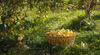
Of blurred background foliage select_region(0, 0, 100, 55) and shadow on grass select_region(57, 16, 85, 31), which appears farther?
shadow on grass select_region(57, 16, 85, 31)

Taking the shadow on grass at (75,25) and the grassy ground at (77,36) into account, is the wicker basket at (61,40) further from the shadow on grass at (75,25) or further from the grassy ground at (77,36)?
the shadow on grass at (75,25)

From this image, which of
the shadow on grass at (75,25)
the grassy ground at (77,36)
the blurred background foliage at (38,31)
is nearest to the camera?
the blurred background foliage at (38,31)

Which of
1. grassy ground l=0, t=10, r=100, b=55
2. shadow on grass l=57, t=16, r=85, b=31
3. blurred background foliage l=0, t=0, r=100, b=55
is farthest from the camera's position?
shadow on grass l=57, t=16, r=85, b=31

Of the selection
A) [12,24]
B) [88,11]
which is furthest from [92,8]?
[12,24]

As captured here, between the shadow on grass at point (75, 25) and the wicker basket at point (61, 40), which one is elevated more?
the wicker basket at point (61, 40)

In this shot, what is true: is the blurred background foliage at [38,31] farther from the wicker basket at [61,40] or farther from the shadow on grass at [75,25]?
the wicker basket at [61,40]

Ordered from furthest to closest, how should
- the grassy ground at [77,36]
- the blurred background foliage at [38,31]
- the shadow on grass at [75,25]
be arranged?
1. the shadow on grass at [75,25]
2. the grassy ground at [77,36]
3. the blurred background foliage at [38,31]

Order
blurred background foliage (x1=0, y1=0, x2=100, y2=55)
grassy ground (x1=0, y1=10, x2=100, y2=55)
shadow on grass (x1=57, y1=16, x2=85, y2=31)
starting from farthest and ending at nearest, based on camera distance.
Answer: shadow on grass (x1=57, y1=16, x2=85, y2=31)
grassy ground (x1=0, y1=10, x2=100, y2=55)
blurred background foliage (x1=0, y1=0, x2=100, y2=55)

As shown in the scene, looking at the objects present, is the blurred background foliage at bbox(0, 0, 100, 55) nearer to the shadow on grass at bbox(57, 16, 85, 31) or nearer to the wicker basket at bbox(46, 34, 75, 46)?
the shadow on grass at bbox(57, 16, 85, 31)

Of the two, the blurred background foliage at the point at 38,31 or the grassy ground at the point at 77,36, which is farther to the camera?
the grassy ground at the point at 77,36

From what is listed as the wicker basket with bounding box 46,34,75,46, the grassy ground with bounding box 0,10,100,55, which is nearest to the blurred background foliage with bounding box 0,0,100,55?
the grassy ground with bounding box 0,10,100,55

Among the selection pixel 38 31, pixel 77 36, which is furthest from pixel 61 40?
pixel 38 31

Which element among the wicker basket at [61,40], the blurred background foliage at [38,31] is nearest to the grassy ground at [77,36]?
the blurred background foliage at [38,31]

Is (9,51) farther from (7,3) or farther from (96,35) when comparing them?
(96,35)
